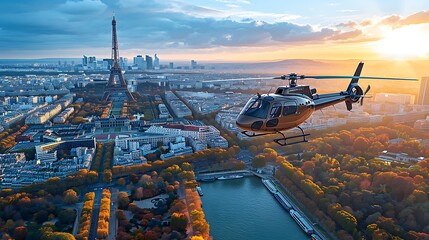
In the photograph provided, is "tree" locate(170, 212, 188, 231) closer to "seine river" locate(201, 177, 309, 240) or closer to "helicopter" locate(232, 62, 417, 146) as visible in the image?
"seine river" locate(201, 177, 309, 240)

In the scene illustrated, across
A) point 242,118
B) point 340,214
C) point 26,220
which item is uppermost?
point 242,118

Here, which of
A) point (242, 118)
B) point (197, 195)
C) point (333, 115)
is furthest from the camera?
point (333, 115)

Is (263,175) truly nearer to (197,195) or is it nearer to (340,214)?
(197,195)

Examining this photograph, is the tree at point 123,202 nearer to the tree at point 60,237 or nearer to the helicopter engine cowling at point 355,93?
the tree at point 60,237

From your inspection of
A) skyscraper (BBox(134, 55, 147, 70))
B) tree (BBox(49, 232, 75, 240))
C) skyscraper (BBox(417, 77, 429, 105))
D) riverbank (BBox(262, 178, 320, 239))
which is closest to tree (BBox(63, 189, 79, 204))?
tree (BBox(49, 232, 75, 240))

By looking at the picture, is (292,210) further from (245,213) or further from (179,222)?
(179,222)

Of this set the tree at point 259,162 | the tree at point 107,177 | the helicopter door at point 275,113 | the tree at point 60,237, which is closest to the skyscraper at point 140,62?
the tree at point 259,162

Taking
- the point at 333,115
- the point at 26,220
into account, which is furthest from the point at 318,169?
the point at 333,115
